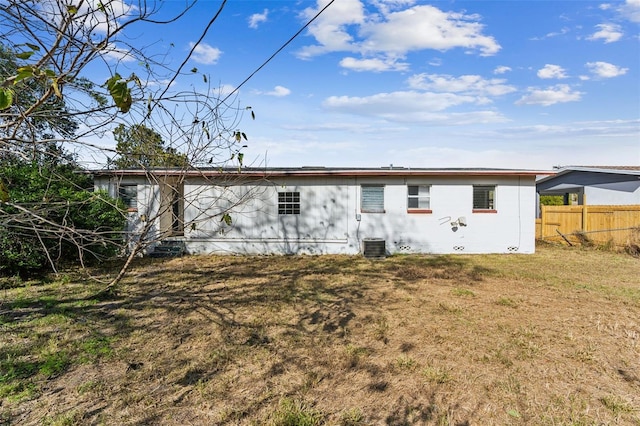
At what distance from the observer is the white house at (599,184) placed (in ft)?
39.9

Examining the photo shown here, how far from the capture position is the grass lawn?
2.57 m

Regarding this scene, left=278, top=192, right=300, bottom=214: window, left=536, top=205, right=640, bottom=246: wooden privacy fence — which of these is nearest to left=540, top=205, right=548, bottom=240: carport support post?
left=536, top=205, right=640, bottom=246: wooden privacy fence

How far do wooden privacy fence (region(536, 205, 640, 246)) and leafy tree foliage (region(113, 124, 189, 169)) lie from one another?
1271 centimetres

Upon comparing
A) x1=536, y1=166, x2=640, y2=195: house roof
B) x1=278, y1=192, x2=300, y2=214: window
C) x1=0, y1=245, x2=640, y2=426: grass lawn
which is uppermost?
x1=536, y1=166, x2=640, y2=195: house roof

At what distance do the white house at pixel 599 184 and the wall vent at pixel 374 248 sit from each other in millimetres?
6377

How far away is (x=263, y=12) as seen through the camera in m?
4.90

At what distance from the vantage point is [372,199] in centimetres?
1059

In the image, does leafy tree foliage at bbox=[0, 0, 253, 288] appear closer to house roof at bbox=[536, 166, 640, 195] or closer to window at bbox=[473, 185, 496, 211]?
window at bbox=[473, 185, 496, 211]

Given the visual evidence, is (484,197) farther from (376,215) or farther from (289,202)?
(289,202)

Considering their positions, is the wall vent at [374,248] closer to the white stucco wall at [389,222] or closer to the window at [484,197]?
the white stucco wall at [389,222]

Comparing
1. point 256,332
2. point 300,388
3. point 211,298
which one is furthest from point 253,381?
point 211,298

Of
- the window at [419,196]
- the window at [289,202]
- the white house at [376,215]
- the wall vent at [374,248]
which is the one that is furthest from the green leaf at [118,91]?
the window at [419,196]

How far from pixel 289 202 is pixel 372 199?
2.65m

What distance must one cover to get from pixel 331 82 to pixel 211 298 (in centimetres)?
549
